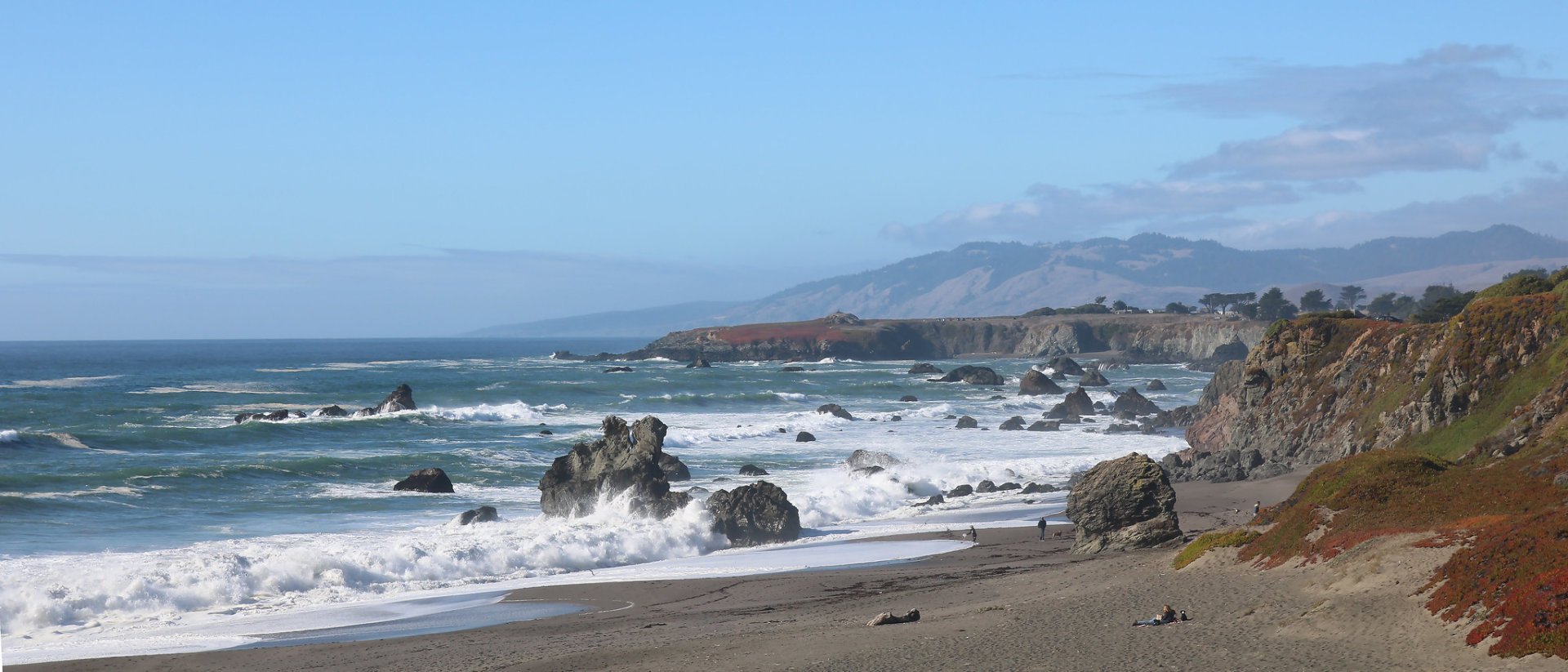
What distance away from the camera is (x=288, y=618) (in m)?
21.3

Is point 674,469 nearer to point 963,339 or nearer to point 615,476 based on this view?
point 615,476

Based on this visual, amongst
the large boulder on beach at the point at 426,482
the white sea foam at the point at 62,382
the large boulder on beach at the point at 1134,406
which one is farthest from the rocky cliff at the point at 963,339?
the large boulder on beach at the point at 426,482

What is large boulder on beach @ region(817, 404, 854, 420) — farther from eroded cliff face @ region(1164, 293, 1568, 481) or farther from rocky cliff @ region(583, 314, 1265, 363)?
rocky cliff @ region(583, 314, 1265, 363)

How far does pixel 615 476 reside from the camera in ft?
109

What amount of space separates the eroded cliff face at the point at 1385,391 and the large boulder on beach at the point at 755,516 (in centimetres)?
1420

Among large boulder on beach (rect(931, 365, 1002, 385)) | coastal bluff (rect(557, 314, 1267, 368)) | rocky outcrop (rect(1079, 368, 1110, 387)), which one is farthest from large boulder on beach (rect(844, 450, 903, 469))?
coastal bluff (rect(557, 314, 1267, 368))

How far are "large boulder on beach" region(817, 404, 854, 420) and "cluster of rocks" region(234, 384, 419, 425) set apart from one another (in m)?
21.9

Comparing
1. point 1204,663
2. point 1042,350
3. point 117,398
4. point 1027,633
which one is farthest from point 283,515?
point 1042,350

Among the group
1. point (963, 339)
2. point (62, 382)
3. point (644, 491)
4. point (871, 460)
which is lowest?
point (871, 460)

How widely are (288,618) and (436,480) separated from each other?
1682 centimetres

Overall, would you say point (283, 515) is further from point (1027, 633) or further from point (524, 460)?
point (1027, 633)

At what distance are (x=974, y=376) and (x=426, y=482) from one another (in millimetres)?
66191

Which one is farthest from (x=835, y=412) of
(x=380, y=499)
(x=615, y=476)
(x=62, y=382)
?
(x=62, y=382)

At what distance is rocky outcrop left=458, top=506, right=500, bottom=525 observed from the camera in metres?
31.6
